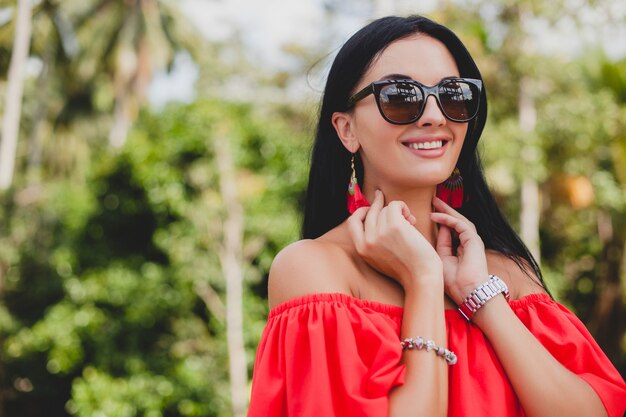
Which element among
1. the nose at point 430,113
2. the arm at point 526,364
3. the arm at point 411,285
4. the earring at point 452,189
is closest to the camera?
the arm at point 411,285

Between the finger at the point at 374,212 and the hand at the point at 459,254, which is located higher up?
the finger at the point at 374,212

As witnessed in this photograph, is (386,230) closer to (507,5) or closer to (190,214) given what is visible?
(190,214)

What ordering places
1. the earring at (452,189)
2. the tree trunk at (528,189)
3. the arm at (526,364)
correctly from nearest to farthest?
the arm at (526,364), the earring at (452,189), the tree trunk at (528,189)

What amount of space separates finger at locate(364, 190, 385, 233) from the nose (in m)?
0.21

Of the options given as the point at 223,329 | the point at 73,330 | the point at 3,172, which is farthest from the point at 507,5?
the point at 3,172

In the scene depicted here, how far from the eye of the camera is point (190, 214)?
10539 mm

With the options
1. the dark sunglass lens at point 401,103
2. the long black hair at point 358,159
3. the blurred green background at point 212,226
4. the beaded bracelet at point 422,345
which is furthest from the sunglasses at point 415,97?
the blurred green background at point 212,226

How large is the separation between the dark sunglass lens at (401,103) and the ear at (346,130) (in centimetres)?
15

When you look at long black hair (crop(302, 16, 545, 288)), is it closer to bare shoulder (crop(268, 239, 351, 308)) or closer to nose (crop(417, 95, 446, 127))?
nose (crop(417, 95, 446, 127))

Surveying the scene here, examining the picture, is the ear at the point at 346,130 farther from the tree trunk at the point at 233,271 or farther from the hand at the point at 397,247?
the tree trunk at the point at 233,271

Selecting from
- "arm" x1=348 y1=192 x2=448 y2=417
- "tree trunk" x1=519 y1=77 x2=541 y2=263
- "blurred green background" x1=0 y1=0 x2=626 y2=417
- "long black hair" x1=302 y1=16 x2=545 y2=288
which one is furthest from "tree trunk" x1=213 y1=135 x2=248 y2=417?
"arm" x1=348 y1=192 x2=448 y2=417

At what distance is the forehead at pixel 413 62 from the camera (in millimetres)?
1601

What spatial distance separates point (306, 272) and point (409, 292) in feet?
0.74

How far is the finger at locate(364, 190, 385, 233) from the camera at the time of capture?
1582mm
